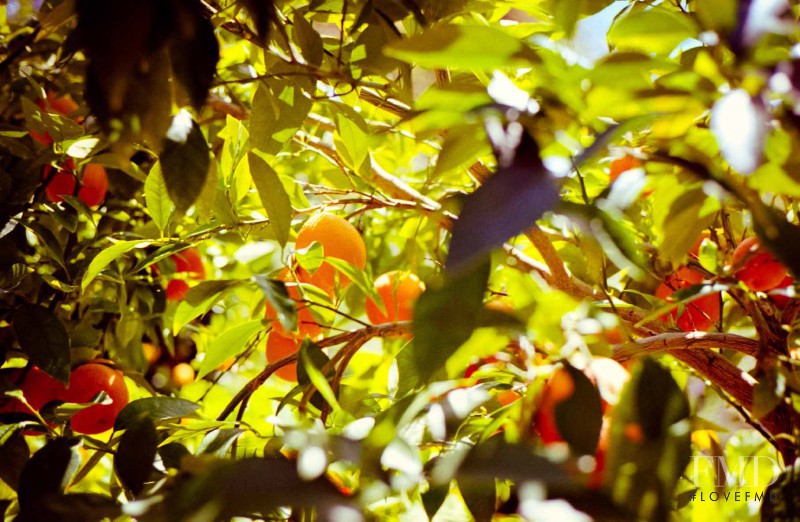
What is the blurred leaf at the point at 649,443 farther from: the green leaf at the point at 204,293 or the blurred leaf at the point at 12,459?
the blurred leaf at the point at 12,459

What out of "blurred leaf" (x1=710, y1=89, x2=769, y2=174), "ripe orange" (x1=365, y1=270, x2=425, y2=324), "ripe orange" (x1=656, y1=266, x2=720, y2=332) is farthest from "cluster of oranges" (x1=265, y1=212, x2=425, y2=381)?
"blurred leaf" (x1=710, y1=89, x2=769, y2=174)

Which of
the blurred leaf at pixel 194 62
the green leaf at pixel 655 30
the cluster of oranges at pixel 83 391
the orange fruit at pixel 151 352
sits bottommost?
the orange fruit at pixel 151 352

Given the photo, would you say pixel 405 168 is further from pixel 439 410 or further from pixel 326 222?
pixel 439 410

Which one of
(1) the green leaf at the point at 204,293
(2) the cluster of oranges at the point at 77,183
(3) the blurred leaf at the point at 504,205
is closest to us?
(3) the blurred leaf at the point at 504,205

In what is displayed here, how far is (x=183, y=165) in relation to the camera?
0.99 ft

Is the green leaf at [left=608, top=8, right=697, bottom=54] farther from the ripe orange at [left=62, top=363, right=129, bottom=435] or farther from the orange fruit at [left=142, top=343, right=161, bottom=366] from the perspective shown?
the orange fruit at [left=142, top=343, right=161, bottom=366]

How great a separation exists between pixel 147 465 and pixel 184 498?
0.50 ft

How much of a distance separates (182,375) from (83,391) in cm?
33

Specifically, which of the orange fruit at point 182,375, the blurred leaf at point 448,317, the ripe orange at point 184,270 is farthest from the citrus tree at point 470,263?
the orange fruit at point 182,375

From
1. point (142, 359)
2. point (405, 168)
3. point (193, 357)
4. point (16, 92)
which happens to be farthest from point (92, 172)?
point (405, 168)

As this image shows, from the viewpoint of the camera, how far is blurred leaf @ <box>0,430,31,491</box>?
0.46 meters

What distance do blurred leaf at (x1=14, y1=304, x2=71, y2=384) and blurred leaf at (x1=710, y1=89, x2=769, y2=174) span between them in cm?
43

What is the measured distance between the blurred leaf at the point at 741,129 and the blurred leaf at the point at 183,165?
0.20 metres

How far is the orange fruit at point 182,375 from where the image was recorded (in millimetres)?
918
